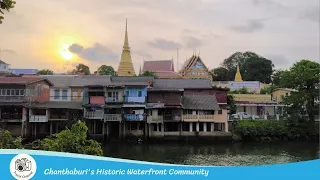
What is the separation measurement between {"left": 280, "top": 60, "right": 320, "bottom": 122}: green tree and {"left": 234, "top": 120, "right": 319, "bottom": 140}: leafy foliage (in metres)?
1.14

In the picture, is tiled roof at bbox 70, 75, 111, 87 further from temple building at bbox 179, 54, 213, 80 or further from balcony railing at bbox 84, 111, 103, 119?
temple building at bbox 179, 54, 213, 80

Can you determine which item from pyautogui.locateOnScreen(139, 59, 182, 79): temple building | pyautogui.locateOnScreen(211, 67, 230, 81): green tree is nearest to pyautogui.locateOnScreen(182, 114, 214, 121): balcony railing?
pyautogui.locateOnScreen(139, 59, 182, 79): temple building

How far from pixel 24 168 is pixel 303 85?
97.5 ft

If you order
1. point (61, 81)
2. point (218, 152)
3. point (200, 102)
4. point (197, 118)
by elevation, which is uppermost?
point (61, 81)

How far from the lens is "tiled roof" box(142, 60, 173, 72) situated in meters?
56.2

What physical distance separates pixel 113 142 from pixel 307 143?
1625 cm

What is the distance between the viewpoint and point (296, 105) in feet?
97.1

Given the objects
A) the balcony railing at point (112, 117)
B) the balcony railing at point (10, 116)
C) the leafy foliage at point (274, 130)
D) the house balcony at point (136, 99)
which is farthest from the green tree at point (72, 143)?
the leafy foliage at point (274, 130)

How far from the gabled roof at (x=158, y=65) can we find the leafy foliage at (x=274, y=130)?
92.4ft

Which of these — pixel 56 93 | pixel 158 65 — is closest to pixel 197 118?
pixel 56 93

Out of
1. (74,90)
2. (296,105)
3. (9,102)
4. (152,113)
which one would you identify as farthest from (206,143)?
(9,102)

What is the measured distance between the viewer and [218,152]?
2211cm

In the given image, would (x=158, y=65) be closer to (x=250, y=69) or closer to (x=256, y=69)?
(x=250, y=69)

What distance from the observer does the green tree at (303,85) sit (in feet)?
95.9
